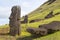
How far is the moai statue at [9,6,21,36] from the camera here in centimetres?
5195

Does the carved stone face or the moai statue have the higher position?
the carved stone face

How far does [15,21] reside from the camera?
172ft

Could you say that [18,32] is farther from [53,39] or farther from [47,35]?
[53,39]

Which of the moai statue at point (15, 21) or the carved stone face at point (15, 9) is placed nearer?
the moai statue at point (15, 21)

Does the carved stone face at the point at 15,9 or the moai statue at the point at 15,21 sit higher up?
the carved stone face at the point at 15,9

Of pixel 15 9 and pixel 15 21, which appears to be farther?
pixel 15 21

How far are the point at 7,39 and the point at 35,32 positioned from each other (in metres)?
5.75

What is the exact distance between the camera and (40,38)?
139 ft

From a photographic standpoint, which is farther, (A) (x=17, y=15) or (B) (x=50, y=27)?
(A) (x=17, y=15)

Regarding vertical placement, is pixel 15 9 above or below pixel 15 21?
above

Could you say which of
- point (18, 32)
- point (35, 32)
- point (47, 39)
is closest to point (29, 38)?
point (35, 32)

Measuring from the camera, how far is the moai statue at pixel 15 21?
52.0m

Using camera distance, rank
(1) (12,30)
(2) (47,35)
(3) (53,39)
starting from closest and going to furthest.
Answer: (3) (53,39) → (2) (47,35) → (1) (12,30)

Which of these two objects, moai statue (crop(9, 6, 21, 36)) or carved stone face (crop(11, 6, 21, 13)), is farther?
carved stone face (crop(11, 6, 21, 13))
